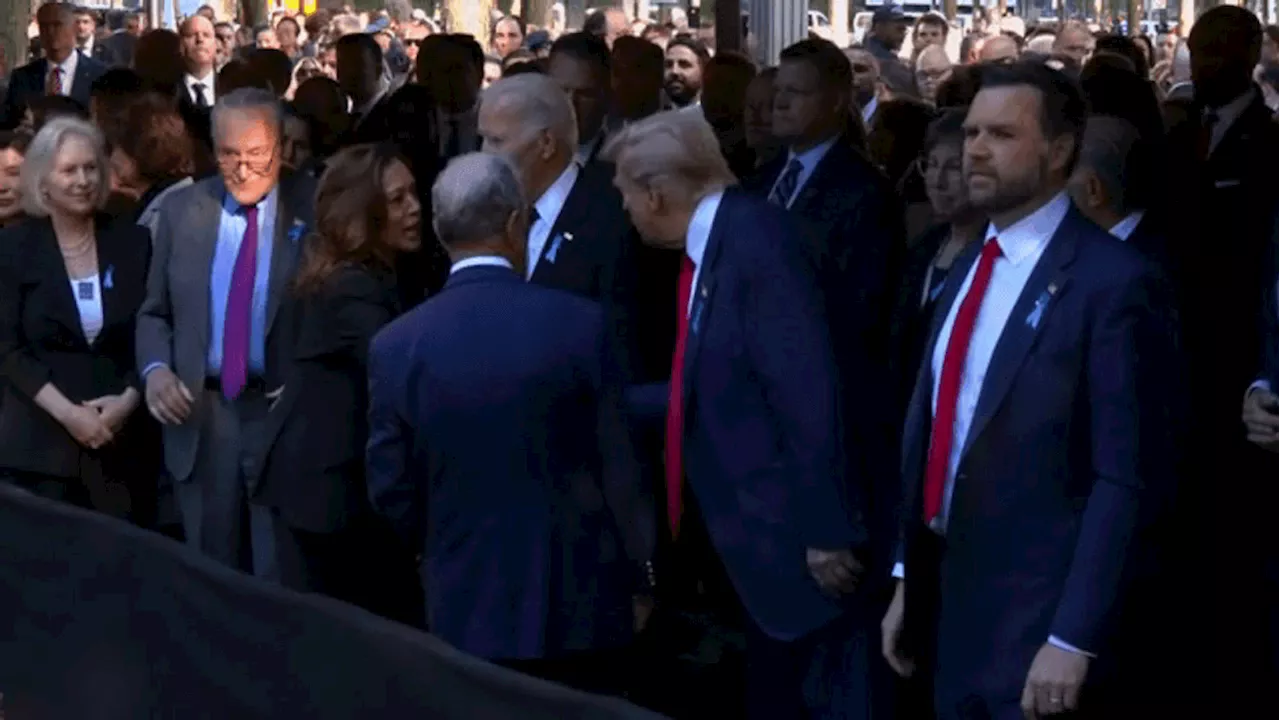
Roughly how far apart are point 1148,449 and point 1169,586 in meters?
3.75

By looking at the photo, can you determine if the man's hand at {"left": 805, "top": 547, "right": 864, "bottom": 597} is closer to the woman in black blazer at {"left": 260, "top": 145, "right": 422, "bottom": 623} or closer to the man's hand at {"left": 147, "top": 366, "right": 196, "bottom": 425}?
the woman in black blazer at {"left": 260, "top": 145, "right": 422, "bottom": 623}

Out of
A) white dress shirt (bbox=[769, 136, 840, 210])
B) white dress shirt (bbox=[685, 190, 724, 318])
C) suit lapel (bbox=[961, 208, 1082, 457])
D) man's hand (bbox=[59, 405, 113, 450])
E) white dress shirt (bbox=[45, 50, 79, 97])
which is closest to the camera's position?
suit lapel (bbox=[961, 208, 1082, 457])

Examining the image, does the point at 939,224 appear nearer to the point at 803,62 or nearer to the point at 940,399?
the point at 803,62

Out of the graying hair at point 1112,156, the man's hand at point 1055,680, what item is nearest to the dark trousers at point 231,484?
the graying hair at point 1112,156

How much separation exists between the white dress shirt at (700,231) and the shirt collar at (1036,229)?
1.10 meters

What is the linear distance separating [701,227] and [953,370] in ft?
3.62

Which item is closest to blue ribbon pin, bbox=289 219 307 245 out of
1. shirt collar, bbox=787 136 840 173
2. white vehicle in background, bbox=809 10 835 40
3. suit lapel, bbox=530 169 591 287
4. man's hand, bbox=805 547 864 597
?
suit lapel, bbox=530 169 591 287

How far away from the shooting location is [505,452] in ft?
18.3

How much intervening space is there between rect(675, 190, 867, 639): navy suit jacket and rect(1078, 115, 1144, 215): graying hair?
121 centimetres

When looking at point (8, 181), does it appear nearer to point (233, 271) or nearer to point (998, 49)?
point (233, 271)

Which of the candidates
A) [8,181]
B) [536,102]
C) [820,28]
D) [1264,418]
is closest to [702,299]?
[536,102]

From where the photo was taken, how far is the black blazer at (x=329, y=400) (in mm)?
6812

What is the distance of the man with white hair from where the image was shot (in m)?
6.83

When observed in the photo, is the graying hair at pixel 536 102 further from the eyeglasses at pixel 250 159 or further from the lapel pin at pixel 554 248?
the eyeglasses at pixel 250 159
